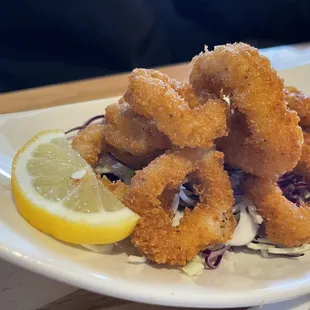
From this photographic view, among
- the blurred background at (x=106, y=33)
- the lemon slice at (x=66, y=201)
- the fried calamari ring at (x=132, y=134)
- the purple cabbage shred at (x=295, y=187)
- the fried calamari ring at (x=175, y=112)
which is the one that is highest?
the fried calamari ring at (x=175, y=112)

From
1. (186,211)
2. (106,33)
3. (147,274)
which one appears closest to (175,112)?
(186,211)

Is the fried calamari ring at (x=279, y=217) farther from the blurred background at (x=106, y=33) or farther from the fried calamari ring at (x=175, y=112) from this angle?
the blurred background at (x=106, y=33)

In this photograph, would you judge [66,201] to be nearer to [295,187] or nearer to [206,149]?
[206,149]

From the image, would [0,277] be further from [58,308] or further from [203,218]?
[203,218]

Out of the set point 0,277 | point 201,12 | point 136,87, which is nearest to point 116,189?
point 136,87

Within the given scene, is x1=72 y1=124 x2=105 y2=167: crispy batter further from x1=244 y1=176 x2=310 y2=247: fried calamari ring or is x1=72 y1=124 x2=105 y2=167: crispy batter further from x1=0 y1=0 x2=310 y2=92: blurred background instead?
x1=0 y1=0 x2=310 y2=92: blurred background

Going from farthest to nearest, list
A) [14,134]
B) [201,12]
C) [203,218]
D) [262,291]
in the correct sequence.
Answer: [201,12], [14,134], [203,218], [262,291]

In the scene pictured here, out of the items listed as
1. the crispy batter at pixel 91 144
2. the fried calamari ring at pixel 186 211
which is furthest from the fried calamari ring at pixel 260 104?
the crispy batter at pixel 91 144
